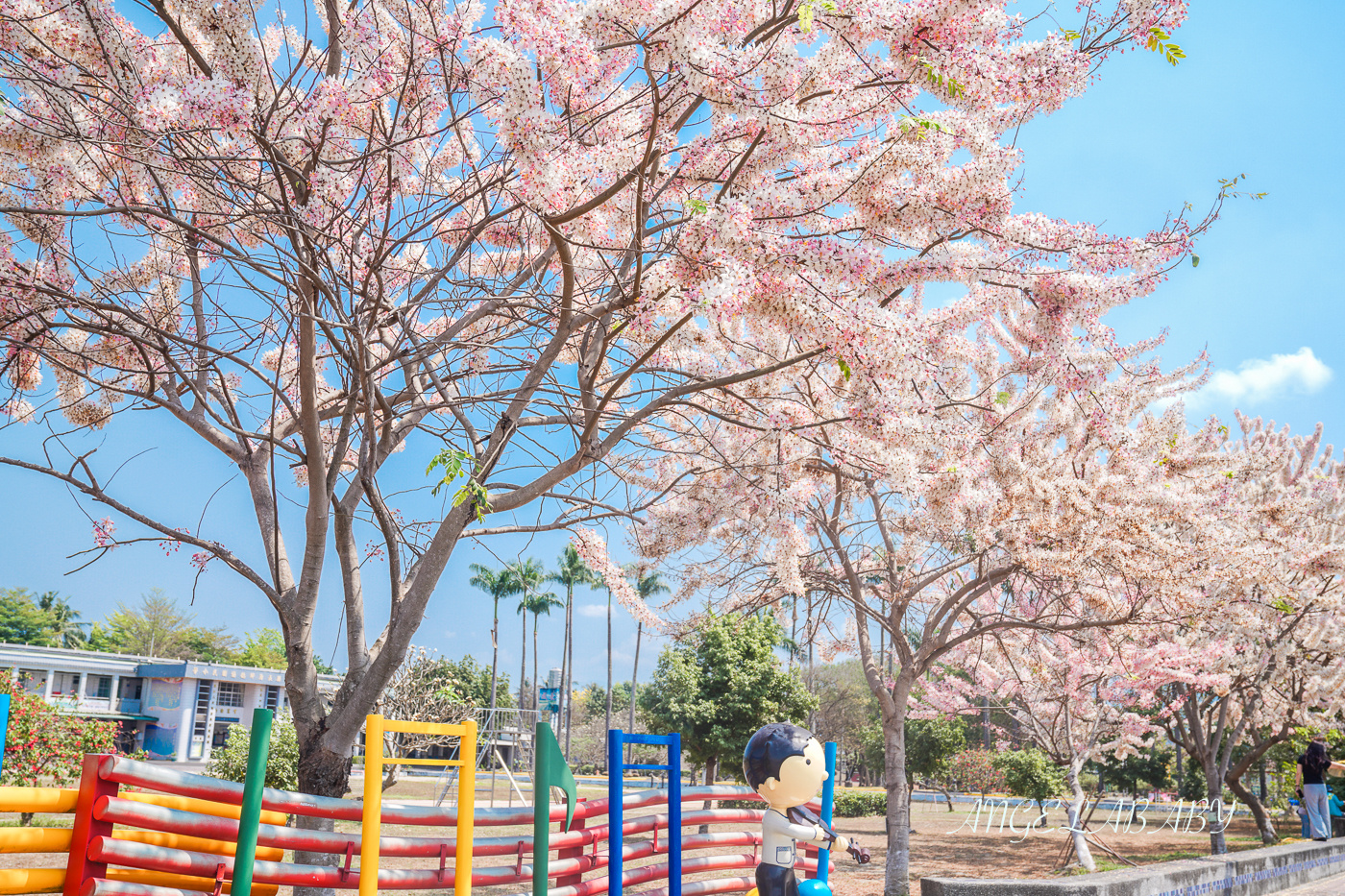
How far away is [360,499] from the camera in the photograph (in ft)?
22.8

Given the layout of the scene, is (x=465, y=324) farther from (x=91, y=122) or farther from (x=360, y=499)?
(x=91, y=122)

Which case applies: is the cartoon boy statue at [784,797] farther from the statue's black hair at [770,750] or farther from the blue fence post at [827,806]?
the blue fence post at [827,806]

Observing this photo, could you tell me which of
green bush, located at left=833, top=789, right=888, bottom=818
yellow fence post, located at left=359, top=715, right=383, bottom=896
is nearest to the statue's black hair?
yellow fence post, located at left=359, top=715, right=383, bottom=896

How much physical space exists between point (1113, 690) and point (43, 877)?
641 inches

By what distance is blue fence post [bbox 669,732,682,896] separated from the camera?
4.91 meters

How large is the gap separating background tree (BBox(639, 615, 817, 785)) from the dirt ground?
3792 mm

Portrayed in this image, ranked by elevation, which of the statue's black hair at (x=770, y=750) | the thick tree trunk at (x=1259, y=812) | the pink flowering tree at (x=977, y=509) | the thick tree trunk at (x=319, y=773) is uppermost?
the pink flowering tree at (x=977, y=509)

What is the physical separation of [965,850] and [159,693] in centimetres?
3329

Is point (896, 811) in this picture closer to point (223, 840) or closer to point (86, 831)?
point (223, 840)

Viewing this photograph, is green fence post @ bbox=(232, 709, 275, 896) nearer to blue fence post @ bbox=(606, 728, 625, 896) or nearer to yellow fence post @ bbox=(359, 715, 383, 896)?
yellow fence post @ bbox=(359, 715, 383, 896)

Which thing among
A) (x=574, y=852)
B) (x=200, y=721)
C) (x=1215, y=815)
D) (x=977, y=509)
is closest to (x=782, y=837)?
(x=574, y=852)

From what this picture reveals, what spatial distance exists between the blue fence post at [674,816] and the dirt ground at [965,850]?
4.57 meters

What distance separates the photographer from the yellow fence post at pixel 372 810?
150 inches

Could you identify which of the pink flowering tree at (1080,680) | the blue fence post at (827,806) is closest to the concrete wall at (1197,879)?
the blue fence post at (827,806)
